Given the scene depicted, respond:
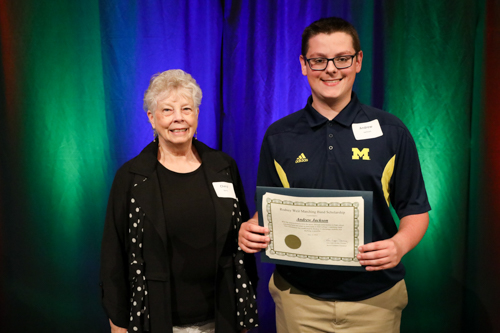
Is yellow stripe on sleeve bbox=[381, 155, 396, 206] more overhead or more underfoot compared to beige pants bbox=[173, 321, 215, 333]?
more overhead

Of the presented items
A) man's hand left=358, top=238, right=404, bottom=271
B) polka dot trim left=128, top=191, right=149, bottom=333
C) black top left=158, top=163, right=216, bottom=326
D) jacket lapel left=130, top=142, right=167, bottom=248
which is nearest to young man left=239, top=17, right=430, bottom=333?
man's hand left=358, top=238, right=404, bottom=271

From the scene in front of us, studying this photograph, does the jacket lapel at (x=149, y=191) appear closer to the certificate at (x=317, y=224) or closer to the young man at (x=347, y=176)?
the young man at (x=347, y=176)

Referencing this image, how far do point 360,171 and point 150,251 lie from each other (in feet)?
3.27

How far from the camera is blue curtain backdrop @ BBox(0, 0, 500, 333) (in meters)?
2.76

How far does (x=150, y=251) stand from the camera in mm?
1819

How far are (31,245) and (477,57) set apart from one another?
11.4 feet

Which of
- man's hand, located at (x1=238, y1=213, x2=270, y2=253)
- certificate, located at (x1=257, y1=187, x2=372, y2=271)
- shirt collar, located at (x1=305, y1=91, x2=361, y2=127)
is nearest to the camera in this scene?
certificate, located at (x1=257, y1=187, x2=372, y2=271)

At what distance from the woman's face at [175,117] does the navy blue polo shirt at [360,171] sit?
512 millimetres

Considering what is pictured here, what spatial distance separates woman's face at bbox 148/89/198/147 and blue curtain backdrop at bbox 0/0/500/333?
0.95 metres

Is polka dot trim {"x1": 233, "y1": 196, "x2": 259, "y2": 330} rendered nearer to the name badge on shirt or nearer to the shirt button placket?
the shirt button placket

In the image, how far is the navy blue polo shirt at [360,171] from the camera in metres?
1.63

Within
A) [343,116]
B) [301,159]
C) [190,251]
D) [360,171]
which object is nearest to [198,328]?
[190,251]

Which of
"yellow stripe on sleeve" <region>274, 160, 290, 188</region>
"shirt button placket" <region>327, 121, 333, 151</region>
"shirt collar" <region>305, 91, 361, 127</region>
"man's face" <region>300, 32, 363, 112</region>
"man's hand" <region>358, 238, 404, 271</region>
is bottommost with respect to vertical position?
"man's hand" <region>358, 238, 404, 271</region>

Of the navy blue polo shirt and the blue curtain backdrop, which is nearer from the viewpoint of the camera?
the navy blue polo shirt
